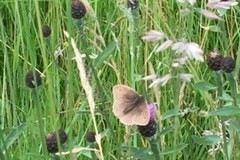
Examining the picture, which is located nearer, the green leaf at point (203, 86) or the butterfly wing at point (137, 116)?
the butterfly wing at point (137, 116)

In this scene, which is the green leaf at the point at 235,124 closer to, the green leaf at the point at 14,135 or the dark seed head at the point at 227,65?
the dark seed head at the point at 227,65

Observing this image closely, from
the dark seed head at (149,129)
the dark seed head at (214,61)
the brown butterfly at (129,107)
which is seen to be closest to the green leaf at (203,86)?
the dark seed head at (214,61)

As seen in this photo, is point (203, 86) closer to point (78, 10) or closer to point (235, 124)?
point (235, 124)

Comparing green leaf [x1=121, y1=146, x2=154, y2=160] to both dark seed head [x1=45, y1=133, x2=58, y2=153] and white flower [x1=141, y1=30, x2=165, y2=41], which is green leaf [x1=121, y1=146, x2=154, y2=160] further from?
white flower [x1=141, y1=30, x2=165, y2=41]

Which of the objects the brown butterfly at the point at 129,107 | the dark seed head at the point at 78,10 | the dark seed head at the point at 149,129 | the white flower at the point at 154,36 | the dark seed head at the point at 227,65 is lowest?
the dark seed head at the point at 149,129

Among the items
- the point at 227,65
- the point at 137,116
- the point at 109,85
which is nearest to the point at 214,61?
the point at 227,65

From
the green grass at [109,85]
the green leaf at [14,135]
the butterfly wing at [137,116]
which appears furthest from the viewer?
the green grass at [109,85]

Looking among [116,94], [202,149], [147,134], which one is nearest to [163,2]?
[202,149]

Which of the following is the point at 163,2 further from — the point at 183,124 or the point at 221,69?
the point at 221,69
